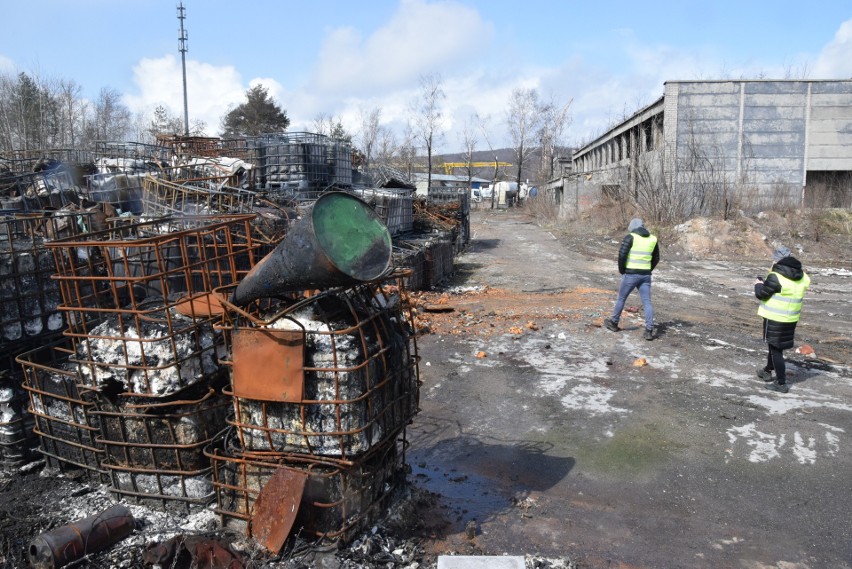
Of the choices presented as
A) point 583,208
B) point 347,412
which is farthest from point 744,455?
point 583,208

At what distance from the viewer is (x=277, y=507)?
3.20 metres

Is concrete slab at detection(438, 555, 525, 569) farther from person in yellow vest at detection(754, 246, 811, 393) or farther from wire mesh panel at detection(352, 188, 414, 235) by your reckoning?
wire mesh panel at detection(352, 188, 414, 235)

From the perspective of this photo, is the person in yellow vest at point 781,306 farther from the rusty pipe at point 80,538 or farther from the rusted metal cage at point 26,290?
the rusted metal cage at point 26,290

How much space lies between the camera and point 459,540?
12.0 ft

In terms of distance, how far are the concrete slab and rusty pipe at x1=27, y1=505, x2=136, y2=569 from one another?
6.23ft

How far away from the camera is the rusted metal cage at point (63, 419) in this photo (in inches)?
158

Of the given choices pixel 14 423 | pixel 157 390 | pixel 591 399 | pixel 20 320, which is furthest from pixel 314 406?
pixel 591 399

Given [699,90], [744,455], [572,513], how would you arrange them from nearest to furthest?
Answer: 1. [572,513]
2. [744,455]
3. [699,90]

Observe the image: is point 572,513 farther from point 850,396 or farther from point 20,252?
point 20,252

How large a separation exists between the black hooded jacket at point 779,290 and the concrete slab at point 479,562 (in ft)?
14.7

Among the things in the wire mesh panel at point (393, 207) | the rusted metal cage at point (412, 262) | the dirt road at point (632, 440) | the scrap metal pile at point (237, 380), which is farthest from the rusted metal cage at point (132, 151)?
the scrap metal pile at point (237, 380)

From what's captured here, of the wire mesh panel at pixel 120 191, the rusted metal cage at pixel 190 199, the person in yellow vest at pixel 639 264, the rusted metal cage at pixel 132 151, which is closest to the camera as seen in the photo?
the person in yellow vest at pixel 639 264

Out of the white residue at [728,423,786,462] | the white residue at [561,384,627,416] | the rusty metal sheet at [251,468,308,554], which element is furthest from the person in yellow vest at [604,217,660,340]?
the rusty metal sheet at [251,468,308,554]

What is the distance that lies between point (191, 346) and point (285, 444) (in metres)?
0.96
